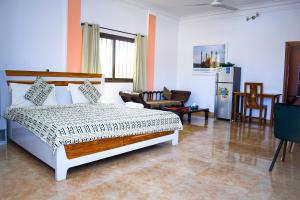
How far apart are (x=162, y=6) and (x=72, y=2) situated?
2.64 metres

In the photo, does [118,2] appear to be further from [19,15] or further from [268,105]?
[268,105]

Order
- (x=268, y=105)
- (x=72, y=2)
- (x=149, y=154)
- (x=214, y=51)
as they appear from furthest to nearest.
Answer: (x=214, y=51) < (x=268, y=105) < (x=72, y=2) < (x=149, y=154)

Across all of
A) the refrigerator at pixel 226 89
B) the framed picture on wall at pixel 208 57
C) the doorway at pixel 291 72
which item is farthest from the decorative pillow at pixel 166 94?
Result: the doorway at pixel 291 72

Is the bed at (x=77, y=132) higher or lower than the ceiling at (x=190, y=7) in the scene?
lower

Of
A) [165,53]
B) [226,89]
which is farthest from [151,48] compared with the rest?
[226,89]

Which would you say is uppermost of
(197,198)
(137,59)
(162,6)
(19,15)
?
(162,6)

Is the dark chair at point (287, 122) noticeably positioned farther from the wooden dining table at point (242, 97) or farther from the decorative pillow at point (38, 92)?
the decorative pillow at point (38, 92)

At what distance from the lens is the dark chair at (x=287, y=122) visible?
2941 millimetres

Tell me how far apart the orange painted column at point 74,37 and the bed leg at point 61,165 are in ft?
9.99

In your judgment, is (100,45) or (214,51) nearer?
(100,45)

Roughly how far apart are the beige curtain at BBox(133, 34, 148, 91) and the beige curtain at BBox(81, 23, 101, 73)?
1.25 meters

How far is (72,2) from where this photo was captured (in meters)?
5.35

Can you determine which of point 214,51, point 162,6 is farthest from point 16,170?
point 214,51

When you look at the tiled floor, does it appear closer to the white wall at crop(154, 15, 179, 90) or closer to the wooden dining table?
the wooden dining table
